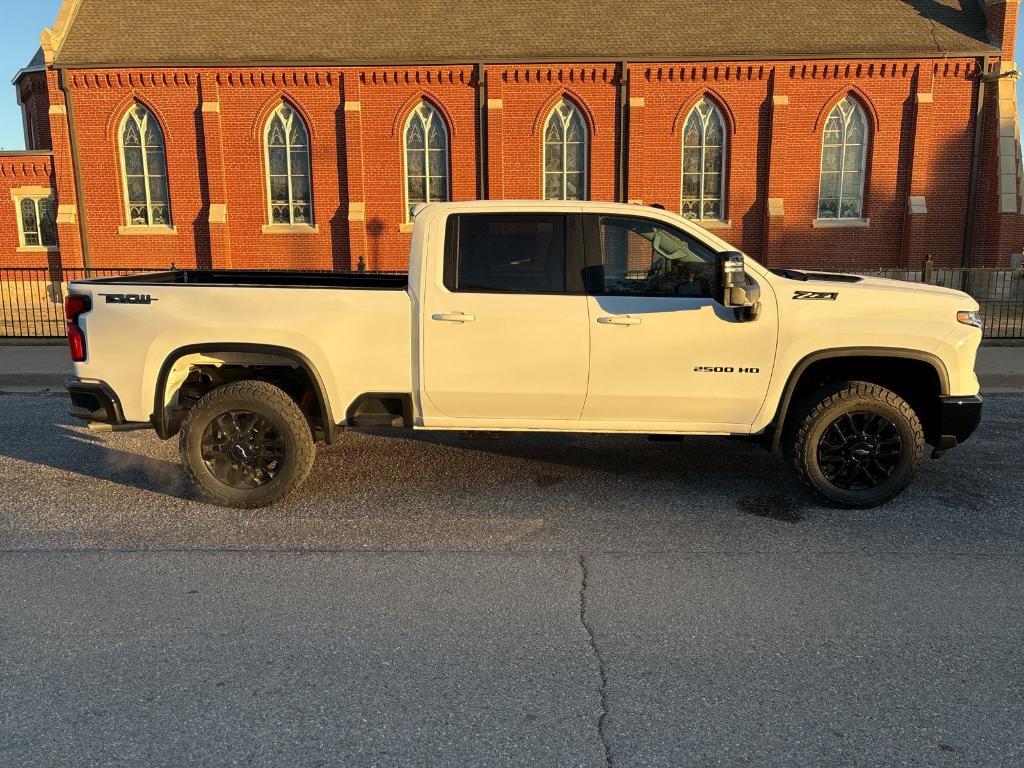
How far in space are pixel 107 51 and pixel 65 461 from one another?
19.3 meters

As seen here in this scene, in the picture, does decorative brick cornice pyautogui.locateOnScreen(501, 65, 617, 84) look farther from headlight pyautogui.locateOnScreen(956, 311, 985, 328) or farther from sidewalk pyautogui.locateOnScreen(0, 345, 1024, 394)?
headlight pyautogui.locateOnScreen(956, 311, 985, 328)

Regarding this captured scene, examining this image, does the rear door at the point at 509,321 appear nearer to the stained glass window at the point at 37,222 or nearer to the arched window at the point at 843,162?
the arched window at the point at 843,162

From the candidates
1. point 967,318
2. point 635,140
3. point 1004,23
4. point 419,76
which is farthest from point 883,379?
point 1004,23

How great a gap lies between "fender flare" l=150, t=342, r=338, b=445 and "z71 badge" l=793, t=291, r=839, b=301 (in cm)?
323

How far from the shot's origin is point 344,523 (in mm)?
5059

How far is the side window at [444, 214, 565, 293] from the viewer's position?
17.0 feet

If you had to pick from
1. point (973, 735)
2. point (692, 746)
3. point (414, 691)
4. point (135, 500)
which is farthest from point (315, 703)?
point (135, 500)

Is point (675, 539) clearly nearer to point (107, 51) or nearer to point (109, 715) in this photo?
point (109, 715)

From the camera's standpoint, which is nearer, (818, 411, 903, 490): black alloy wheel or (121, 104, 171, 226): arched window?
(818, 411, 903, 490): black alloy wheel

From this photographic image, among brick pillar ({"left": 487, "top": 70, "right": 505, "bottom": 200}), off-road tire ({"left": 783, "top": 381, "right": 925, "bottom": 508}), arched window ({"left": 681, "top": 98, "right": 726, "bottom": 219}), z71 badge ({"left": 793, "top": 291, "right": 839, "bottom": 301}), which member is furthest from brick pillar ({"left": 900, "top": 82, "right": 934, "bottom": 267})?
z71 badge ({"left": 793, "top": 291, "right": 839, "bottom": 301})

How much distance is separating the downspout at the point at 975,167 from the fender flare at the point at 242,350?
21156mm

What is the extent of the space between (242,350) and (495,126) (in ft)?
57.2

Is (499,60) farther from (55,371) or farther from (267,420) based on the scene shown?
(267,420)

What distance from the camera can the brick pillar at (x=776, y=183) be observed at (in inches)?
822
